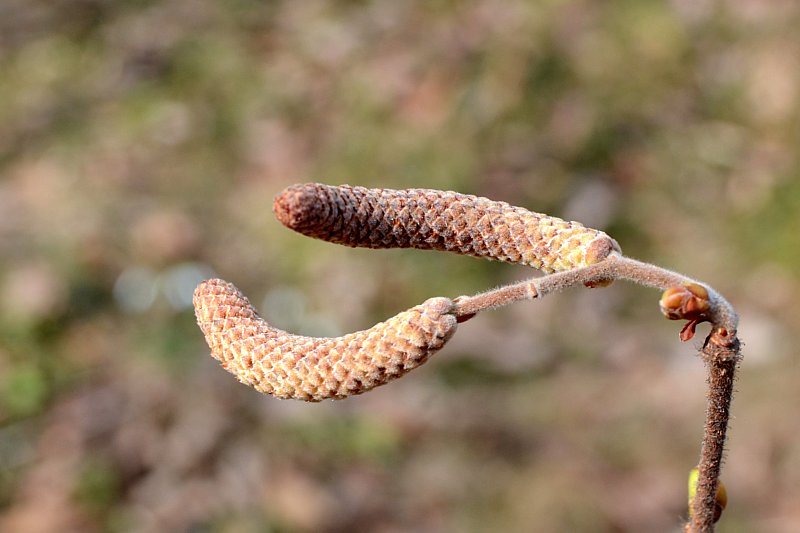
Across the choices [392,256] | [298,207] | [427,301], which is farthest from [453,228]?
[392,256]

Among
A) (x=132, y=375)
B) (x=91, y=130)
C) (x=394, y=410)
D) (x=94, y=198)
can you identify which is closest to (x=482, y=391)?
(x=394, y=410)

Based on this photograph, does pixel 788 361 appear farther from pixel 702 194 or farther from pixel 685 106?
pixel 685 106

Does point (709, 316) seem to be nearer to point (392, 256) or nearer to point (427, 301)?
point (427, 301)

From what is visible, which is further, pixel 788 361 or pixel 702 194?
pixel 702 194

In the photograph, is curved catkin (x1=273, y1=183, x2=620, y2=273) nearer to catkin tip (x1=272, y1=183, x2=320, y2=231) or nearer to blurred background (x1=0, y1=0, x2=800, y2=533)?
catkin tip (x1=272, y1=183, x2=320, y2=231)

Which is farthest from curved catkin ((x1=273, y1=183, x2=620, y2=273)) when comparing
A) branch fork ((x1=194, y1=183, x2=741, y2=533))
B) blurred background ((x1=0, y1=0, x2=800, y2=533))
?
blurred background ((x1=0, y1=0, x2=800, y2=533))
